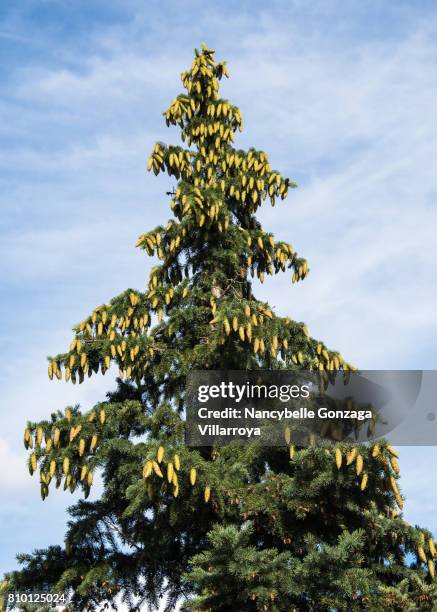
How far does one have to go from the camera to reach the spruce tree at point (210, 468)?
323 inches

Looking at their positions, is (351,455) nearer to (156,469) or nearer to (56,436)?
(156,469)

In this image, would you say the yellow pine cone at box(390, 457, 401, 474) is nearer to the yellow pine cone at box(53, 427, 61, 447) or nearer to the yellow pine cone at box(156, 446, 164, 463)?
the yellow pine cone at box(156, 446, 164, 463)

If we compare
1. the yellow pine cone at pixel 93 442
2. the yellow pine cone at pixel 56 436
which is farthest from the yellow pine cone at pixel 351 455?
the yellow pine cone at pixel 56 436

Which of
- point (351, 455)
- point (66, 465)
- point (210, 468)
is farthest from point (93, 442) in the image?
point (351, 455)

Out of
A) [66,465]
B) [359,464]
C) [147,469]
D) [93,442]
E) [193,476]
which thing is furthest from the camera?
[93,442]

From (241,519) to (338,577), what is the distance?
80.4 inches

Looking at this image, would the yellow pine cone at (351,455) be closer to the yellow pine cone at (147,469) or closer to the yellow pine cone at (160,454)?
the yellow pine cone at (160,454)

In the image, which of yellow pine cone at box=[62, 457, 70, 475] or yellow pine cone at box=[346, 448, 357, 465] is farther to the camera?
yellow pine cone at box=[62, 457, 70, 475]

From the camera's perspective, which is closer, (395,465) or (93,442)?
(395,465)

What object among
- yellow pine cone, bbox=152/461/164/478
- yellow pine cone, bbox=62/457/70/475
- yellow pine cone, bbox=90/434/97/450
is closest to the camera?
yellow pine cone, bbox=152/461/164/478

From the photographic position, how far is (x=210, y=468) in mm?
9078

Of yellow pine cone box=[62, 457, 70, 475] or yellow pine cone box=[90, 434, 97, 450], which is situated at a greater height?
yellow pine cone box=[90, 434, 97, 450]

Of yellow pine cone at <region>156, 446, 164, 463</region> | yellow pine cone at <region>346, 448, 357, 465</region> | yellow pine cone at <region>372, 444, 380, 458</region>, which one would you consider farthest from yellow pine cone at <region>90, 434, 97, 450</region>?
yellow pine cone at <region>372, 444, 380, 458</region>

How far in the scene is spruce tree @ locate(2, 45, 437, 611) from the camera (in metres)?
8.20
